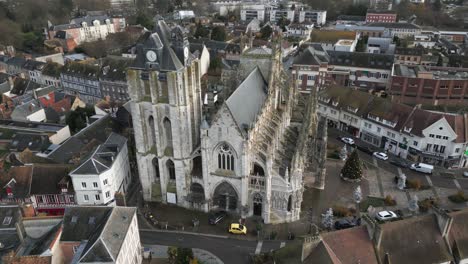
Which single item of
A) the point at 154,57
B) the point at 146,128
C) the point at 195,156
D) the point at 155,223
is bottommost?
the point at 155,223

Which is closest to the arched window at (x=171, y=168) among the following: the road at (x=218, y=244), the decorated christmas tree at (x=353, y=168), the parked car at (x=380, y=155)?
the road at (x=218, y=244)

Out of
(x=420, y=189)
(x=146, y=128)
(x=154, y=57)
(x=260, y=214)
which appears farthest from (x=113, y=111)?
(x=420, y=189)

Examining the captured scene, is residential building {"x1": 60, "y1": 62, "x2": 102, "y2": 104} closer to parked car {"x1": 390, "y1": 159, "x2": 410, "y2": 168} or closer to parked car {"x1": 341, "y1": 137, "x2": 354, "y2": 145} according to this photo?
parked car {"x1": 341, "y1": 137, "x2": 354, "y2": 145}

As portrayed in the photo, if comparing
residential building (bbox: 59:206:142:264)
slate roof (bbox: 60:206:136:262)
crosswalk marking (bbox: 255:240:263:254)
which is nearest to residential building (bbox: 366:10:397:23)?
crosswalk marking (bbox: 255:240:263:254)

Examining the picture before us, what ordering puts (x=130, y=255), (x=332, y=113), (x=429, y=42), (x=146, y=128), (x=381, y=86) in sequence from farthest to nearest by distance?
1. (x=429, y=42)
2. (x=381, y=86)
3. (x=332, y=113)
4. (x=146, y=128)
5. (x=130, y=255)

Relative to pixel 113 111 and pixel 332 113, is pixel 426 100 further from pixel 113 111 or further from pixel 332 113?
pixel 113 111

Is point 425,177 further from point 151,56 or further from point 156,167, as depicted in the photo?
point 151,56

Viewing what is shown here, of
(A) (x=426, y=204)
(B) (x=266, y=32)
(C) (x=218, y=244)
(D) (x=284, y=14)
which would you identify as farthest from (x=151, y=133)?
(D) (x=284, y=14)
